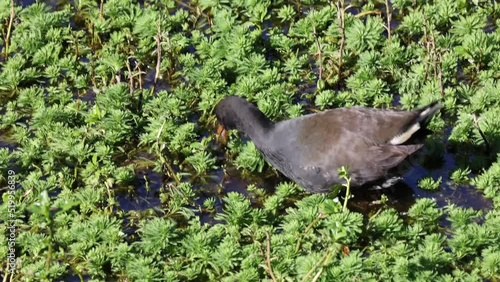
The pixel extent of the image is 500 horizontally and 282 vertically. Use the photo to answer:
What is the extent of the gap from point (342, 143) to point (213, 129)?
4.69 feet

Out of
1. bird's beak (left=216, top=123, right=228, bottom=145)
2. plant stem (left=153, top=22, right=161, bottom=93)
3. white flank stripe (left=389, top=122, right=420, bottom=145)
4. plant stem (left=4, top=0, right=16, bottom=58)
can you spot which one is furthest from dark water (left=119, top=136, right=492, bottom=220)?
plant stem (left=4, top=0, right=16, bottom=58)

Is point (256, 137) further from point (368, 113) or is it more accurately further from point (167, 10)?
point (167, 10)

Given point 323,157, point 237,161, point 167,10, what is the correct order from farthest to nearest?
point 167,10 < point 237,161 < point 323,157

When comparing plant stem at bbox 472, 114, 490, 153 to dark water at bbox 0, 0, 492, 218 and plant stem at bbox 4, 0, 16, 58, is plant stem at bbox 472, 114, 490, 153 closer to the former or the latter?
dark water at bbox 0, 0, 492, 218

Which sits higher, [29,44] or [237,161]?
[29,44]

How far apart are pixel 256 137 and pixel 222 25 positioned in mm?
1666

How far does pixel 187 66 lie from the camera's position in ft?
29.0

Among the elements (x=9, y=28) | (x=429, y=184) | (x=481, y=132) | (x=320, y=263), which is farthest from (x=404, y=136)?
(x=9, y=28)

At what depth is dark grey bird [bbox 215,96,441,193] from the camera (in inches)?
285

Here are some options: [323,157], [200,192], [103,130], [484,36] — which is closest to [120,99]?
[103,130]

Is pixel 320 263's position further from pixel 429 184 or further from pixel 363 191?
pixel 429 184

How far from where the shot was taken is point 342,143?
7.32 m

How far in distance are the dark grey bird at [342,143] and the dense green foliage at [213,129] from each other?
0.70ft

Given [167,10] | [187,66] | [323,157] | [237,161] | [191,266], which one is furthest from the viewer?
[167,10]
